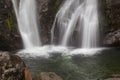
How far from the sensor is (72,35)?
24891 millimetres

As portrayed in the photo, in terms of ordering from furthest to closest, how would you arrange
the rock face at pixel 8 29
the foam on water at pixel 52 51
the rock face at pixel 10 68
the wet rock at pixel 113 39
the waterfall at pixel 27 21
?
the waterfall at pixel 27 21
the wet rock at pixel 113 39
the rock face at pixel 8 29
the foam on water at pixel 52 51
the rock face at pixel 10 68

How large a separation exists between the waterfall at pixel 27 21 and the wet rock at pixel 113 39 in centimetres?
628

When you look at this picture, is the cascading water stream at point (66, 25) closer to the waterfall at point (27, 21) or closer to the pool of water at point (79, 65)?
the waterfall at point (27, 21)

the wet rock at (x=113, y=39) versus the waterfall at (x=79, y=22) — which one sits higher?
the waterfall at (x=79, y=22)

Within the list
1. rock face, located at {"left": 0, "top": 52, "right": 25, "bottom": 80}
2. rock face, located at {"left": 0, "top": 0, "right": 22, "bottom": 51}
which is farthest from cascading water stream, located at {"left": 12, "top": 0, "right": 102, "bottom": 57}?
rock face, located at {"left": 0, "top": 52, "right": 25, "bottom": 80}

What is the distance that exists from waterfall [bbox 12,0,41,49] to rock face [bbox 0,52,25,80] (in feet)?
46.0

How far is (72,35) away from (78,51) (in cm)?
215

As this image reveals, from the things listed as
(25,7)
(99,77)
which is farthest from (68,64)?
(25,7)

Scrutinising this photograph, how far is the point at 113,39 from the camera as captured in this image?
24328 mm

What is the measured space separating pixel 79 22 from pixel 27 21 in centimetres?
490

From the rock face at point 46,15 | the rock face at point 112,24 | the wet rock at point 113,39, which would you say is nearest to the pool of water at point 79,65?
the wet rock at point 113,39

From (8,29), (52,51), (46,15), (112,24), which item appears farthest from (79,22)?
(8,29)

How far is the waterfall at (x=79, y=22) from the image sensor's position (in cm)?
2469

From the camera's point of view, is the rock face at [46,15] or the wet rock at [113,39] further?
the rock face at [46,15]
